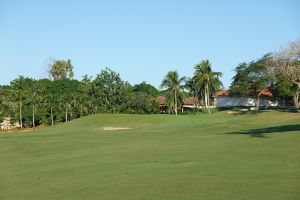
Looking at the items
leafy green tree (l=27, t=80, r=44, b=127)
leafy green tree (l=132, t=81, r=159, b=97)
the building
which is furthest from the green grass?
leafy green tree (l=132, t=81, r=159, b=97)

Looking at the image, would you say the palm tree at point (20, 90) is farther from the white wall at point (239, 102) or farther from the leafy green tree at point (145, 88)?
the white wall at point (239, 102)

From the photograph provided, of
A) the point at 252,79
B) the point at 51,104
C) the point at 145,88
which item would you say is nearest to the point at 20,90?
the point at 51,104

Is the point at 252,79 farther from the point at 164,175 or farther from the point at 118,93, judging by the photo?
the point at 164,175

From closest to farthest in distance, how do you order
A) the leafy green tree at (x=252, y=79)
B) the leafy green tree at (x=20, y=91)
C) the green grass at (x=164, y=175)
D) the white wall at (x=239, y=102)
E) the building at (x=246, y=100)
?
the green grass at (x=164, y=175), the leafy green tree at (x=20, y=91), the leafy green tree at (x=252, y=79), the building at (x=246, y=100), the white wall at (x=239, y=102)

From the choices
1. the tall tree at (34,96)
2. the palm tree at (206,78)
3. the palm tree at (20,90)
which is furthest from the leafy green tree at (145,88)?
the palm tree at (20,90)

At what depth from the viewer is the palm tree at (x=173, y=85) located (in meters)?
107

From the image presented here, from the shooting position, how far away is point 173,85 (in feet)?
354

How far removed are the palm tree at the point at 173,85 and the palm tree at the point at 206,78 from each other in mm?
4229

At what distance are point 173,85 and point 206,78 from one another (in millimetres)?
8075

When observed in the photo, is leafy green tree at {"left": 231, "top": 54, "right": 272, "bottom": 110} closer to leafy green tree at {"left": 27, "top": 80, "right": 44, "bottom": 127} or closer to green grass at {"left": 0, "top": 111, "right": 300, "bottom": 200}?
leafy green tree at {"left": 27, "top": 80, "right": 44, "bottom": 127}

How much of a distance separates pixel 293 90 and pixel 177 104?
89.0 ft

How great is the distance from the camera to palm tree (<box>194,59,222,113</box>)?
10438 cm

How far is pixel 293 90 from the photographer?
95.3m

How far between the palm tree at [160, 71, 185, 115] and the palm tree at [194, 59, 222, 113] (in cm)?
423
